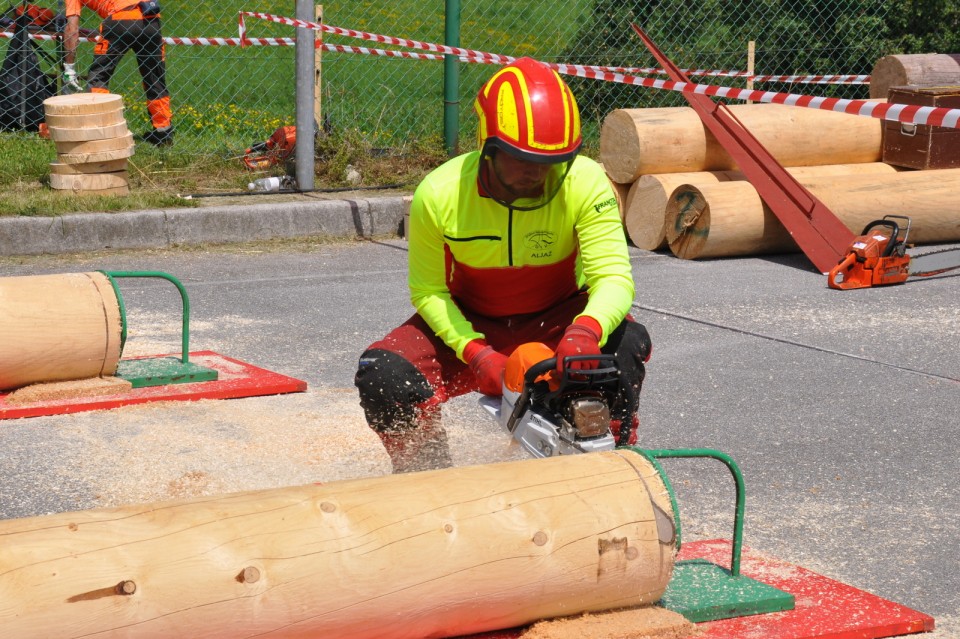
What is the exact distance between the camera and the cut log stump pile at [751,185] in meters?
8.79

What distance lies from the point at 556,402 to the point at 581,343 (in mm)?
196

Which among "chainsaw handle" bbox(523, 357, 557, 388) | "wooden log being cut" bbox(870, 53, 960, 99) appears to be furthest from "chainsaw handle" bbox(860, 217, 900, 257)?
"chainsaw handle" bbox(523, 357, 557, 388)

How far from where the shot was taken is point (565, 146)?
3.75 metres

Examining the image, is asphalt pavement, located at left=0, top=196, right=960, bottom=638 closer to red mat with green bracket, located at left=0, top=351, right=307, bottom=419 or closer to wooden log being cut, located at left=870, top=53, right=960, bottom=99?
red mat with green bracket, located at left=0, top=351, right=307, bottom=419

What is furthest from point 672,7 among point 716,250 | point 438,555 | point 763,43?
point 438,555

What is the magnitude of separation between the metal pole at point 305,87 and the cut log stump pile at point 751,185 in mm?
Result: 2340

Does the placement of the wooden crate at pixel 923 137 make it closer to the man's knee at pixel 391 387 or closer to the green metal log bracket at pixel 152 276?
the green metal log bracket at pixel 152 276

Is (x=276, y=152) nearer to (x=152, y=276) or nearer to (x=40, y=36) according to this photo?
(x=40, y=36)

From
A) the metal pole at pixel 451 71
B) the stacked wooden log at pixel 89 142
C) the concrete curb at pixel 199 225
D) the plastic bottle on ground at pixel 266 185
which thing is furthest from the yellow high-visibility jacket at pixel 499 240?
the metal pole at pixel 451 71

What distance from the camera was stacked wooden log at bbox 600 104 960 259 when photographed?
8.77 meters

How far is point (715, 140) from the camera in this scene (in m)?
9.30

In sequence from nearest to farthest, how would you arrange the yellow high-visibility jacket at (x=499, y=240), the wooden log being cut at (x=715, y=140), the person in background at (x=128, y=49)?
1. the yellow high-visibility jacket at (x=499, y=240)
2. the wooden log being cut at (x=715, y=140)
3. the person in background at (x=128, y=49)

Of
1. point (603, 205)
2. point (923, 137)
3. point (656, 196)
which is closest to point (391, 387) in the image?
point (603, 205)

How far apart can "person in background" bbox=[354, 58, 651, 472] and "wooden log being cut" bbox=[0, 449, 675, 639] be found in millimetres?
695
